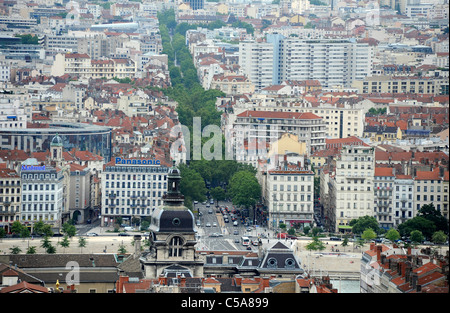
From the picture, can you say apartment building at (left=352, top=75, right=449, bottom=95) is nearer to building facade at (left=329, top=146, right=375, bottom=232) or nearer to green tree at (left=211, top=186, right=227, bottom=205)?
green tree at (left=211, top=186, right=227, bottom=205)

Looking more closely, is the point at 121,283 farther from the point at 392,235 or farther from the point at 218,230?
the point at 218,230

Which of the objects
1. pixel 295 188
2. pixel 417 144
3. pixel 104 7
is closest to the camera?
pixel 295 188

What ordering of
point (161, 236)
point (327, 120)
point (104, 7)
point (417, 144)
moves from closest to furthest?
1. point (161, 236)
2. point (417, 144)
3. point (327, 120)
4. point (104, 7)

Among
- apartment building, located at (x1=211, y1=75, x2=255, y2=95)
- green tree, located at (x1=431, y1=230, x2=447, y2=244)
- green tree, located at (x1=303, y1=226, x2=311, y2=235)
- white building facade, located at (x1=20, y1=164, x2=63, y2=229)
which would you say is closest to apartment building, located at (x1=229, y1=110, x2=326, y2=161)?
green tree, located at (x1=303, y1=226, x2=311, y2=235)

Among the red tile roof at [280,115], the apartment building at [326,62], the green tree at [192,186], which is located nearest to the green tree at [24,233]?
the green tree at [192,186]

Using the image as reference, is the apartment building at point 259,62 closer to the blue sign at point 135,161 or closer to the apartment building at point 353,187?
the blue sign at point 135,161
